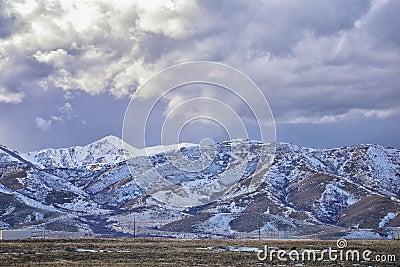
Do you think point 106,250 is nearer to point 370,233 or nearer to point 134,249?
A: point 134,249

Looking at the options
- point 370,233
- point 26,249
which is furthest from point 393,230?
point 26,249

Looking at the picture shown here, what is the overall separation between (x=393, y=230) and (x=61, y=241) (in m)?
149

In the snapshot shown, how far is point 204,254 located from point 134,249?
10.3 m

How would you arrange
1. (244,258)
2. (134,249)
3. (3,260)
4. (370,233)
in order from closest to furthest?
(3,260) → (244,258) → (134,249) → (370,233)

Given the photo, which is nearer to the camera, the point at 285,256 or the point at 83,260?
the point at 83,260

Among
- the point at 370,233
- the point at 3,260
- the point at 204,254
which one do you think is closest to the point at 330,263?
the point at 204,254

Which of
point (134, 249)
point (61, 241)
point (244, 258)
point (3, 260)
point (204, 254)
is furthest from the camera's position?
point (61, 241)

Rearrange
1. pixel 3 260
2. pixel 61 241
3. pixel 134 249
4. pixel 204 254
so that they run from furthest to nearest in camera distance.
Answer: pixel 61 241 → pixel 134 249 → pixel 204 254 → pixel 3 260

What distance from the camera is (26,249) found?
66.7 m

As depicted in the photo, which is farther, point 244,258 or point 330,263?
point 244,258

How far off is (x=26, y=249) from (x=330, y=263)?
36177 mm

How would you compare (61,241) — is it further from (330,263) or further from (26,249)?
(330,263)

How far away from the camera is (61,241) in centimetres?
8094

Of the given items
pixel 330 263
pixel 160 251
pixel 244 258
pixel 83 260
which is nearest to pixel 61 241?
pixel 160 251
